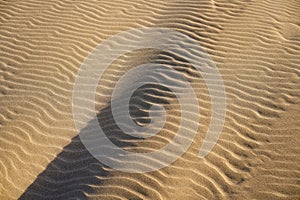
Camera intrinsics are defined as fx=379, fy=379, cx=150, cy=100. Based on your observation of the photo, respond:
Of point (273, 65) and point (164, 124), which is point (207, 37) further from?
point (164, 124)

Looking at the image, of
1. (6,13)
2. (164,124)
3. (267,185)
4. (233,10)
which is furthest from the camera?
(6,13)

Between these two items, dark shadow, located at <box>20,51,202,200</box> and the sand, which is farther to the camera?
dark shadow, located at <box>20,51,202,200</box>

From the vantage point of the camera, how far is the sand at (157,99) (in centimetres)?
476

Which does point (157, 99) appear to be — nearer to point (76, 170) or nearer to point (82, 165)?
point (82, 165)

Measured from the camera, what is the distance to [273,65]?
20.8 ft

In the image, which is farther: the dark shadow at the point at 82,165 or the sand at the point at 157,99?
the dark shadow at the point at 82,165

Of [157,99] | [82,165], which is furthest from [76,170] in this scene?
[157,99]

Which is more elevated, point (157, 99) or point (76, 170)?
point (157, 99)

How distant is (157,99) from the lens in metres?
5.89

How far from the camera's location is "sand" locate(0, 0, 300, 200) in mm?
4762

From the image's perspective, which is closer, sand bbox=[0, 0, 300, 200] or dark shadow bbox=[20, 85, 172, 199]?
sand bbox=[0, 0, 300, 200]

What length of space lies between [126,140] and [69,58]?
8.85 feet

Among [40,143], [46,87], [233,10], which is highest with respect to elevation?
[233,10]

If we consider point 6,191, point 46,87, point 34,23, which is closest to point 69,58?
point 46,87
